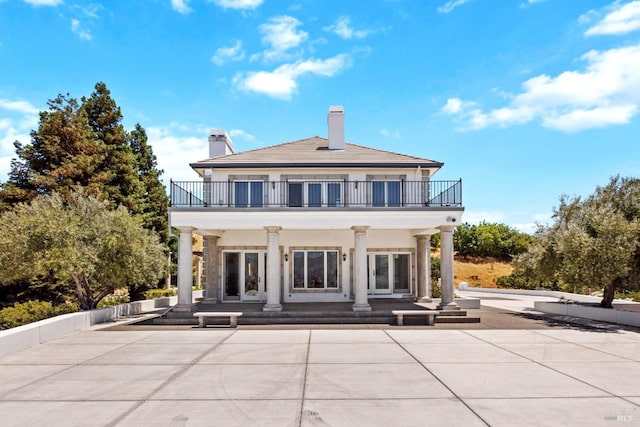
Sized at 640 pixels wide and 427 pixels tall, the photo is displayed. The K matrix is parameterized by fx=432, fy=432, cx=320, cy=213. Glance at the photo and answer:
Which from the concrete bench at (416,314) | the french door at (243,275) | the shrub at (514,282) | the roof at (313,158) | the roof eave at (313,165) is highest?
the roof at (313,158)

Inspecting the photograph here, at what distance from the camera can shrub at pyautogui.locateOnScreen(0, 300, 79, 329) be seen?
47.7ft

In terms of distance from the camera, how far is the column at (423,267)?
67.6 ft

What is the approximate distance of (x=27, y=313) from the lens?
15555 mm

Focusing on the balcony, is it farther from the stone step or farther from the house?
the stone step

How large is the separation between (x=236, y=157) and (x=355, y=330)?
995 centimetres

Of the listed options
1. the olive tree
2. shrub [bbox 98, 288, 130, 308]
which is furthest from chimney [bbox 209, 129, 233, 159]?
shrub [bbox 98, 288, 130, 308]

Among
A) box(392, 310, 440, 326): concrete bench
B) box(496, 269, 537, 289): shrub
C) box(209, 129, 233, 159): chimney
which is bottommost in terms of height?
box(496, 269, 537, 289): shrub

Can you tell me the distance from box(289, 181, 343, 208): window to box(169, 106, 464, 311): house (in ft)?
0.16

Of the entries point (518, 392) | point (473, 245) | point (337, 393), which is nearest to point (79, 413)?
point (337, 393)

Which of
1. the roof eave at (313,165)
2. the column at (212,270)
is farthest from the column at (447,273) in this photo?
the column at (212,270)

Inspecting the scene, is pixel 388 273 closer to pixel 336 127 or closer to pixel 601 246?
pixel 336 127

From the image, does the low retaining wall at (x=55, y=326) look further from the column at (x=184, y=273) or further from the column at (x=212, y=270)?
the column at (x=212, y=270)

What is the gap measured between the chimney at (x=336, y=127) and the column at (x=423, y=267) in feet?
19.7

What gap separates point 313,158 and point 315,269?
529 cm
